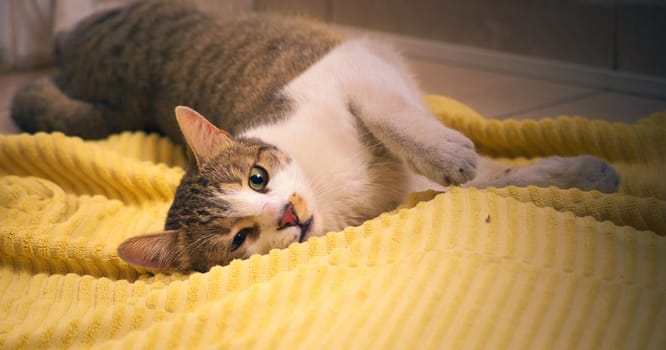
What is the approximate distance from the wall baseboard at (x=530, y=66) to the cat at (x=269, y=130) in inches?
23.3

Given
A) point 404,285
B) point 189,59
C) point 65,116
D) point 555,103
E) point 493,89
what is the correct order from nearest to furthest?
1. point 404,285
2. point 189,59
3. point 65,116
4. point 555,103
5. point 493,89

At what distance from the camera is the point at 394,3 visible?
9.80 feet

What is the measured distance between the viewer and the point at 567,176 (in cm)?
142

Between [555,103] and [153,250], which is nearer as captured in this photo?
[153,250]

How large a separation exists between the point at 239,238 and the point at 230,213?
6cm

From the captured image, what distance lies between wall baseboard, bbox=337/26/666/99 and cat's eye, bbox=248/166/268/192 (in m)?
1.16

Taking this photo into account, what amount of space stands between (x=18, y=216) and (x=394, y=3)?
1.91m

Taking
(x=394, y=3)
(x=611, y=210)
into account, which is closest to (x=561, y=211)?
(x=611, y=210)

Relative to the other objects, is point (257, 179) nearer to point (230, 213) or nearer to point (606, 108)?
point (230, 213)

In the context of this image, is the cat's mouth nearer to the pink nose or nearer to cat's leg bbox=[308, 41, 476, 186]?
the pink nose

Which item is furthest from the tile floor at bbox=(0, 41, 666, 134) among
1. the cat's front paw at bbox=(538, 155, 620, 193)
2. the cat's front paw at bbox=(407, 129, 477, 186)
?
the cat's front paw at bbox=(407, 129, 477, 186)

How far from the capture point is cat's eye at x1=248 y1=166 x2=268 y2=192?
136cm

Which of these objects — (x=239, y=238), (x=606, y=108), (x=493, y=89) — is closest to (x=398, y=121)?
(x=239, y=238)

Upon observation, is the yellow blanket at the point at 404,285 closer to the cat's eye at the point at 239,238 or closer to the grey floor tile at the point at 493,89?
the cat's eye at the point at 239,238
